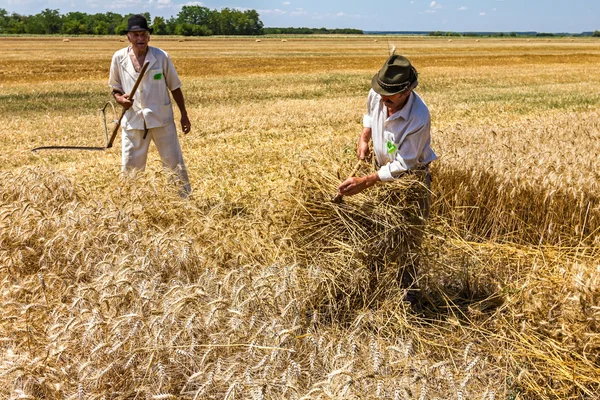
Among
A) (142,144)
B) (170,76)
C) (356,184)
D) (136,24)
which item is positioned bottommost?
(142,144)

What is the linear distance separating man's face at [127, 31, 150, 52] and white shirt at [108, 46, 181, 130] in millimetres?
138

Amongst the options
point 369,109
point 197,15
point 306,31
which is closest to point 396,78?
point 369,109

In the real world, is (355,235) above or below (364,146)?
below

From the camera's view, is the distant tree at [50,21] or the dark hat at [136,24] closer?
the dark hat at [136,24]

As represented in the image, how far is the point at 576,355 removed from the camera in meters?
3.32

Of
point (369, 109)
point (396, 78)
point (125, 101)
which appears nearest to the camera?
point (396, 78)

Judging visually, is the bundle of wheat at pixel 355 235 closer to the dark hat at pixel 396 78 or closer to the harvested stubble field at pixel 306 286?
the harvested stubble field at pixel 306 286

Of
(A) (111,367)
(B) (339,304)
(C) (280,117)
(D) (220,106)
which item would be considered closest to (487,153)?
(B) (339,304)

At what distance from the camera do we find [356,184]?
385cm

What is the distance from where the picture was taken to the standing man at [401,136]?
3.84 m

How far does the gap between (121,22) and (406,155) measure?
112m

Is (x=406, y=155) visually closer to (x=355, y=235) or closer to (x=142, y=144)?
(x=355, y=235)

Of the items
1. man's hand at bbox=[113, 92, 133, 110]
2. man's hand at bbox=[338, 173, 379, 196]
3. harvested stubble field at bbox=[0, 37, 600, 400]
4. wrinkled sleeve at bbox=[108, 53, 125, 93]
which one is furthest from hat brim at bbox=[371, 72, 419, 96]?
wrinkled sleeve at bbox=[108, 53, 125, 93]

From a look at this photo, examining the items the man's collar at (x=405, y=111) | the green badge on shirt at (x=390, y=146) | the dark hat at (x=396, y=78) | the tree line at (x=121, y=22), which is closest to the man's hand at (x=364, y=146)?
the green badge on shirt at (x=390, y=146)
